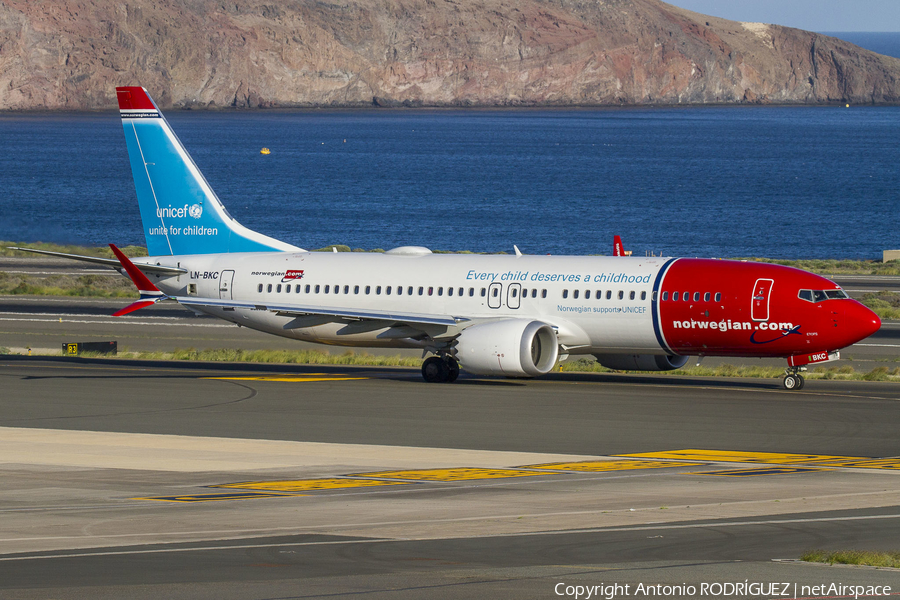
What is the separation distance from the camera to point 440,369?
42188 millimetres

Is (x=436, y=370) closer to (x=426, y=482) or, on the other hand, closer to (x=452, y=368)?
(x=452, y=368)

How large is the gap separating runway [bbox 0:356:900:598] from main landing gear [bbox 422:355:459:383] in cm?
106

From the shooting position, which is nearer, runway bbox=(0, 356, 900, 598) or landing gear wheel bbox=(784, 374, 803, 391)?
runway bbox=(0, 356, 900, 598)

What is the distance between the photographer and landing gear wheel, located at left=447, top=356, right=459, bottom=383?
4228 centimetres

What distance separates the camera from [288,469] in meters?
26.1

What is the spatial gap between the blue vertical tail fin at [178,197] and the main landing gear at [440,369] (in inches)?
347

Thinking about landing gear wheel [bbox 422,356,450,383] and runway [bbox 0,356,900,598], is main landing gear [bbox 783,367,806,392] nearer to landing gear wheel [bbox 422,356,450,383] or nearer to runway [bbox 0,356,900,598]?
runway [bbox 0,356,900,598]

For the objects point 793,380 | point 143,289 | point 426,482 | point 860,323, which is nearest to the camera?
A: point 426,482

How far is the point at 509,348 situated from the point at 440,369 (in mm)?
3545

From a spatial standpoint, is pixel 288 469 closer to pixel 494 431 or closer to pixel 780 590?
pixel 494 431

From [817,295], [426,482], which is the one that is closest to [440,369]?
[817,295]

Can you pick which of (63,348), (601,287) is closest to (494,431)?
(601,287)

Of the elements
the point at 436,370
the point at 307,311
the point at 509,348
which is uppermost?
the point at 307,311

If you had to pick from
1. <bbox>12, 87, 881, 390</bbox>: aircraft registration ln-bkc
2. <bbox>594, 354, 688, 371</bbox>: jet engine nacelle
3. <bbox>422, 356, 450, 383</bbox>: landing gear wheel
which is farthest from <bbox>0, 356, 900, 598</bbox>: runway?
<bbox>12, 87, 881, 390</bbox>: aircraft registration ln-bkc
